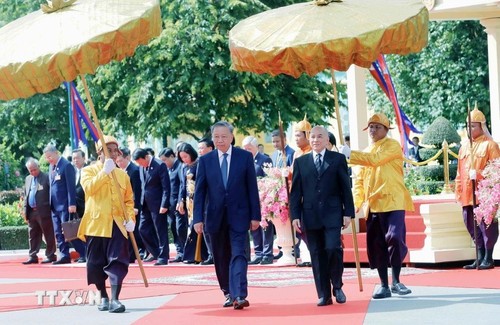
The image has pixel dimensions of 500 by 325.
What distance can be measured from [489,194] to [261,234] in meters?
4.87

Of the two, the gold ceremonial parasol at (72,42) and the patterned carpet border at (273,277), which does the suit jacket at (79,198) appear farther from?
the gold ceremonial parasol at (72,42)

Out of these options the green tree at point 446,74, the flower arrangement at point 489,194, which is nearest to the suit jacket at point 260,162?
the flower arrangement at point 489,194

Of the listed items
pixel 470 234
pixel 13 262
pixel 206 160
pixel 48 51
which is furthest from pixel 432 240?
pixel 13 262

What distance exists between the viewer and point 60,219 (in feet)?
72.0

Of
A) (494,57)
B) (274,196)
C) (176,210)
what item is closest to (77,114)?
(176,210)

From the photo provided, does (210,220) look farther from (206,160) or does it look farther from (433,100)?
(433,100)

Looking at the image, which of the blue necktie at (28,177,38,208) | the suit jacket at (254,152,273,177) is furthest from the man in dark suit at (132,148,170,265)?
the blue necktie at (28,177,38,208)

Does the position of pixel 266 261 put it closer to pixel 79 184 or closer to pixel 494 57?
pixel 79 184

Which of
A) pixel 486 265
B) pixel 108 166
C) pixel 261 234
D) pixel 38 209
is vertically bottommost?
pixel 486 265

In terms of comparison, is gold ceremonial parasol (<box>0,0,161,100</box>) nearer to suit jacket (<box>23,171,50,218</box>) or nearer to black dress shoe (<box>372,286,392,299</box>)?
black dress shoe (<box>372,286,392,299</box>)

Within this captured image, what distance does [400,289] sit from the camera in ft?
43.0

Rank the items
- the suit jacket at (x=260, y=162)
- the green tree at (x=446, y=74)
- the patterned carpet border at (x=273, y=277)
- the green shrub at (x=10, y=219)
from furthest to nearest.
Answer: the green tree at (x=446, y=74)
the green shrub at (x=10, y=219)
the suit jacket at (x=260, y=162)
the patterned carpet border at (x=273, y=277)

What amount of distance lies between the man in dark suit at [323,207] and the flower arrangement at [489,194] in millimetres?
3839

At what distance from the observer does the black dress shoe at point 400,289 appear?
1309cm
